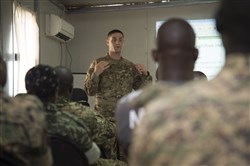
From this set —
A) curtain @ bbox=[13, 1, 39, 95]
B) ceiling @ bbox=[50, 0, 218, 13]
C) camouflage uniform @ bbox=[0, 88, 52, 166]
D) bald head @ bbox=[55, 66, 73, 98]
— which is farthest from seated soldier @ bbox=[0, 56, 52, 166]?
ceiling @ bbox=[50, 0, 218, 13]

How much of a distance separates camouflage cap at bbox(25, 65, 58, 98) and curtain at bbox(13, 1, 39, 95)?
2603 millimetres

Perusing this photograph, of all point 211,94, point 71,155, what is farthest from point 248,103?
point 71,155

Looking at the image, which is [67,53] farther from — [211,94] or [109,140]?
[211,94]

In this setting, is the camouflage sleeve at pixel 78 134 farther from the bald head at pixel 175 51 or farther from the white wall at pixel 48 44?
the white wall at pixel 48 44

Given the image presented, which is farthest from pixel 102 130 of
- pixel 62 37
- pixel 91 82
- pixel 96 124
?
pixel 62 37

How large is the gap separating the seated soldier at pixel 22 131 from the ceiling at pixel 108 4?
4.17 metres

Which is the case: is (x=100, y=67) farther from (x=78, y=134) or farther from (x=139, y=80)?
A: (x=78, y=134)

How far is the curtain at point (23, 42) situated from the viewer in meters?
4.20

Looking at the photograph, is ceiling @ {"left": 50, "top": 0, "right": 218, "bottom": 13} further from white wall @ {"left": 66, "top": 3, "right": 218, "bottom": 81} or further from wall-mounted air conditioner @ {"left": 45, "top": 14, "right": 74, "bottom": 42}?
wall-mounted air conditioner @ {"left": 45, "top": 14, "right": 74, "bottom": 42}

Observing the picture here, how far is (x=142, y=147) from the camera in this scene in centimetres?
85

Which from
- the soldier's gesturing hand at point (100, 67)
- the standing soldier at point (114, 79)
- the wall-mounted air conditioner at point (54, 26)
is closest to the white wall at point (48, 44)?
the wall-mounted air conditioner at point (54, 26)

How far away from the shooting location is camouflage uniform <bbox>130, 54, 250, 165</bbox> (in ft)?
2.63

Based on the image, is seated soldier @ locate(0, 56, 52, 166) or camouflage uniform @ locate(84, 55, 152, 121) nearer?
seated soldier @ locate(0, 56, 52, 166)

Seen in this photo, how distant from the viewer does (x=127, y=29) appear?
217 inches
